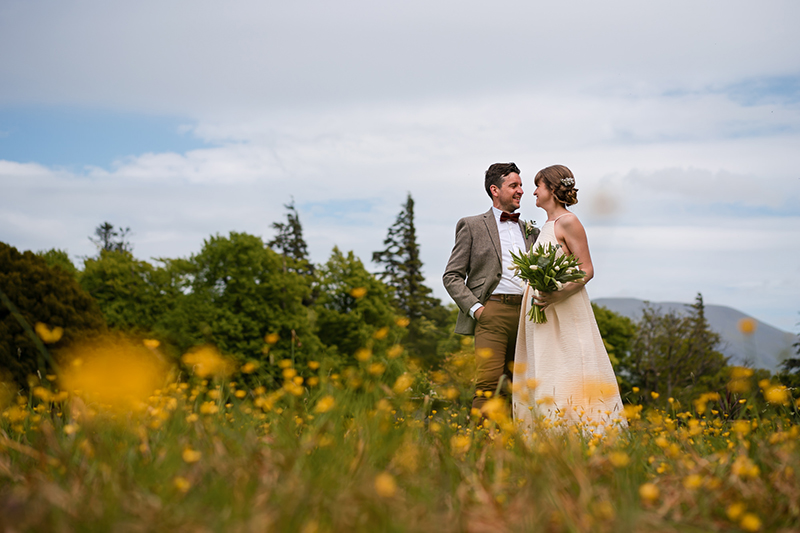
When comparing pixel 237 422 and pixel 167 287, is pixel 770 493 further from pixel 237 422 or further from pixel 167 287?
pixel 167 287

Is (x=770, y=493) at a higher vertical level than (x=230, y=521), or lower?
lower

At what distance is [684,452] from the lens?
2.94 m

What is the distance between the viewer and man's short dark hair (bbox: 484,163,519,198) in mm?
6020

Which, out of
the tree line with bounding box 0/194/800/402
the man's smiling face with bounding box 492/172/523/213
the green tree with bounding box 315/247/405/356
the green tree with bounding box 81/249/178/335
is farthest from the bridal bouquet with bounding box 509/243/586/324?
the green tree with bounding box 81/249/178/335

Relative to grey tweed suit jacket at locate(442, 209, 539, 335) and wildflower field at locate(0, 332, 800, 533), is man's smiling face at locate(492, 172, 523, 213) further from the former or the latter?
wildflower field at locate(0, 332, 800, 533)

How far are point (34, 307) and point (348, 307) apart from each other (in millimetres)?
24199

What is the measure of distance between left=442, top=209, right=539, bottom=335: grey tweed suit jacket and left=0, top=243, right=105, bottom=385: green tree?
5.84 metres

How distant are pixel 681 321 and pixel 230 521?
1182 inches

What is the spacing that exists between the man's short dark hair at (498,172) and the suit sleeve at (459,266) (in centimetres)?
49

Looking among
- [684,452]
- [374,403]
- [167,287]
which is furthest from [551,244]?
[167,287]

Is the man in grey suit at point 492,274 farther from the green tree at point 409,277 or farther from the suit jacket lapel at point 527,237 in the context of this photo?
the green tree at point 409,277

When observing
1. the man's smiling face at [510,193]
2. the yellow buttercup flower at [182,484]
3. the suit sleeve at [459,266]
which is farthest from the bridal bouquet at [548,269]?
the yellow buttercup flower at [182,484]

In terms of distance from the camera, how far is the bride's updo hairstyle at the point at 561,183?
530 cm

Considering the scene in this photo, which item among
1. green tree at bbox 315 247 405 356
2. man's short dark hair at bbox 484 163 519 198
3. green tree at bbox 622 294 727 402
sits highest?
man's short dark hair at bbox 484 163 519 198
